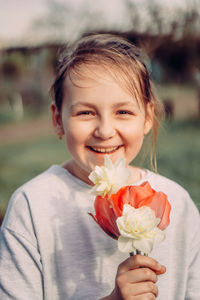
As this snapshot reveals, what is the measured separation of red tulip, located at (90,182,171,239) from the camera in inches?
44.7

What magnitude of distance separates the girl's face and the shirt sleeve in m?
0.40

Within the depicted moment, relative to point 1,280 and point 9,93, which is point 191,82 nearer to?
point 9,93

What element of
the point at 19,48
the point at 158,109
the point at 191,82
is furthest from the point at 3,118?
the point at 158,109

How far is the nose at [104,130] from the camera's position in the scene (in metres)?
1.44

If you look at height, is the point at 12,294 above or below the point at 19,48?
below

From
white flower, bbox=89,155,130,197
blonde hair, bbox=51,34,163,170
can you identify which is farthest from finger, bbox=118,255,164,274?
blonde hair, bbox=51,34,163,170

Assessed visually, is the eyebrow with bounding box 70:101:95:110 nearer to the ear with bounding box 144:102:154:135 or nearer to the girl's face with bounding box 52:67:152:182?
the girl's face with bounding box 52:67:152:182

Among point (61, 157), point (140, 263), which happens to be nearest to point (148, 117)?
point (140, 263)

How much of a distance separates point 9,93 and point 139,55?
18.1 m

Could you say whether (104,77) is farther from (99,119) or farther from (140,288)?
(140,288)

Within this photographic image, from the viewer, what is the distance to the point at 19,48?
51.9 feet

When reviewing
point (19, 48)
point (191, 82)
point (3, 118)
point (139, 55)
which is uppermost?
point (19, 48)

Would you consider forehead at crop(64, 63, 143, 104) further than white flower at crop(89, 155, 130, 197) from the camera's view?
Yes

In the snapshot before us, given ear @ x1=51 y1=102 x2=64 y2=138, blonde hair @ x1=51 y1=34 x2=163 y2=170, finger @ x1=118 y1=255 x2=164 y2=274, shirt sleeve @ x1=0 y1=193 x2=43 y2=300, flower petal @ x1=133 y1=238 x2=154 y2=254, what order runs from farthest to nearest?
ear @ x1=51 y1=102 x2=64 y2=138, blonde hair @ x1=51 y1=34 x2=163 y2=170, shirt sleeve @ x1=0 y1=193 x2=43 y2=300, finger @ x1=118 y1=255 x2=164 y2=274, flower petal @ x1=133 y1=238 x2=154 y2=254
